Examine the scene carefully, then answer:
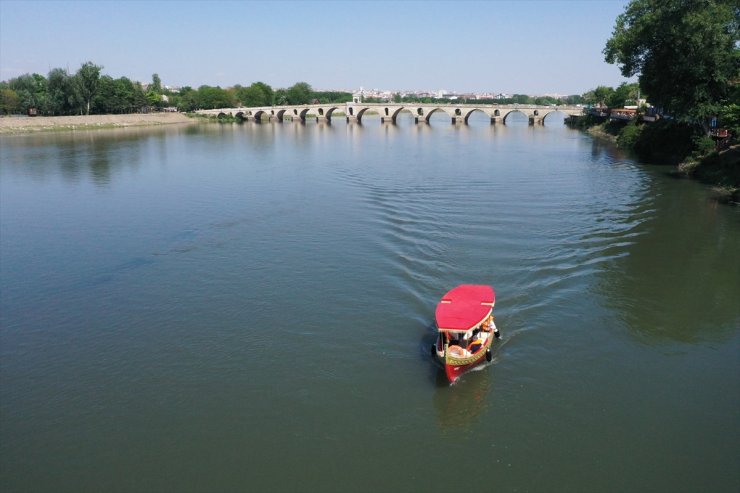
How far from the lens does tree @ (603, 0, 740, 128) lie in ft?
108

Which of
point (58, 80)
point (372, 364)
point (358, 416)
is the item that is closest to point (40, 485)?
point (358, 416)

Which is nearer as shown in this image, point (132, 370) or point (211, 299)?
point (132, 370)

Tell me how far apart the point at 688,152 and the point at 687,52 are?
772 cm

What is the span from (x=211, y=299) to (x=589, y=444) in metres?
11.7

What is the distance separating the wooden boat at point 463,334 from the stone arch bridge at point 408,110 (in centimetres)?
8928

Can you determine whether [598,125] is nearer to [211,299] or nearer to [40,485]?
Answer: [211,299]

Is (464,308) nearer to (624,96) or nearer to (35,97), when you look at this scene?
(624,96)

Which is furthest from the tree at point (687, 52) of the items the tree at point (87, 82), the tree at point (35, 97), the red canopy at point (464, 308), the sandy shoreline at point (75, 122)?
the tree at point (35, 97)

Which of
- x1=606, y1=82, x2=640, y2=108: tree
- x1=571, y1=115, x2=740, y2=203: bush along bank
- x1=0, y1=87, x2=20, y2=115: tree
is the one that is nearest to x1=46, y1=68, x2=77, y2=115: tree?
x1=0, y1=87, x2=20, y2=115: tree

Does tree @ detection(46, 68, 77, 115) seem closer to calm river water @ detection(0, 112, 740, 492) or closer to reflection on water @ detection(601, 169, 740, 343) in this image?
calm river water @ detection(0, 112, 740, 492)

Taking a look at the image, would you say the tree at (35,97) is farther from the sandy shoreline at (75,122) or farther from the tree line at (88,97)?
the sandy shoreline at (75,122)

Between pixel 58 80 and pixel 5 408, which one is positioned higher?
pixel 58 80

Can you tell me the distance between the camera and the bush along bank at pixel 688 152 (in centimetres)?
3256

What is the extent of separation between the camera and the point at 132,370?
45.2 feet
